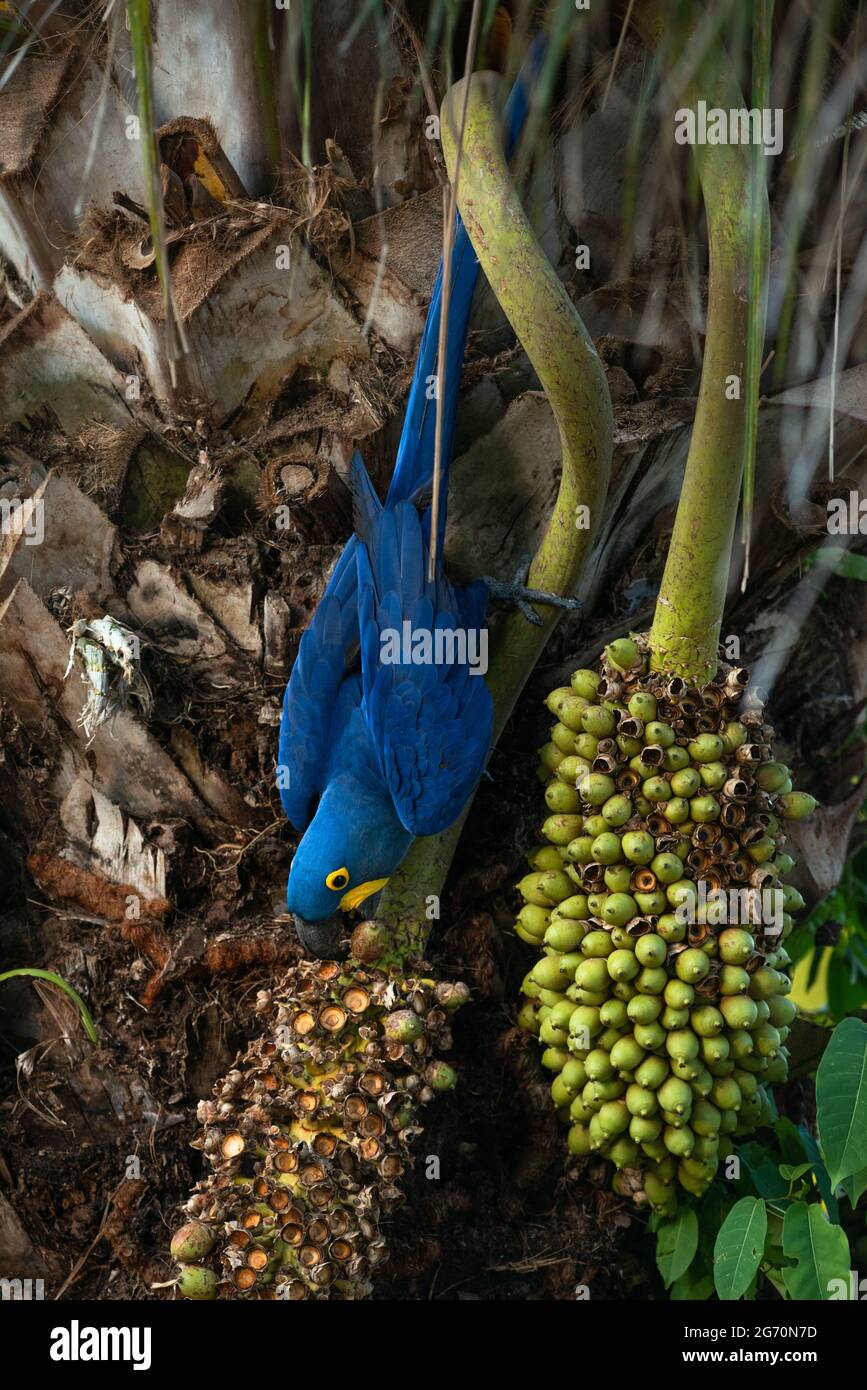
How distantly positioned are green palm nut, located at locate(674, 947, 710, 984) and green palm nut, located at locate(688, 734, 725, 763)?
12.4 inches

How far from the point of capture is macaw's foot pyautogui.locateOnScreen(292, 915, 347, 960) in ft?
6.81

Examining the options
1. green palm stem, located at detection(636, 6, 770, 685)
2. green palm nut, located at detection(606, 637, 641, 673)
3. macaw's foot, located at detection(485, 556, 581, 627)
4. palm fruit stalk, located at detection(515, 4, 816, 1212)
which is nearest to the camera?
green palm stem, located at detection(636, 6, 770, 685)

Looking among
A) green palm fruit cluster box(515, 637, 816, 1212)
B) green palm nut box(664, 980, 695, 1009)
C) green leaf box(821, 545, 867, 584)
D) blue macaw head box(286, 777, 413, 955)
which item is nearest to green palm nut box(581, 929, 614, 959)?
green palm fruit cluster box(515, 637, 816, 1212)

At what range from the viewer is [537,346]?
185cm

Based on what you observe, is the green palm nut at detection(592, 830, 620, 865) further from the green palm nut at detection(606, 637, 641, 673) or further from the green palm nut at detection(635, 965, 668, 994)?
the green palm nut at detection(606, 637, 641, 673)

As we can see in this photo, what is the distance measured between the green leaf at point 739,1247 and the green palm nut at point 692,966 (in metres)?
0.38

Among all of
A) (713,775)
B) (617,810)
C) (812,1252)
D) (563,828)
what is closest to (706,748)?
(713,775)

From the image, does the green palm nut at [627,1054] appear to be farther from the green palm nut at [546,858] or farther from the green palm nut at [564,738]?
the green palm nut at [564,738]

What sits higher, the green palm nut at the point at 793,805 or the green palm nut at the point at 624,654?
the green palm nut at the point at 624,654

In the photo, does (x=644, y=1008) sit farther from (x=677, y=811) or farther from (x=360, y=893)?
(x=360, y=893)

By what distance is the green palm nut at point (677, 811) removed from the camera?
6.33 feet

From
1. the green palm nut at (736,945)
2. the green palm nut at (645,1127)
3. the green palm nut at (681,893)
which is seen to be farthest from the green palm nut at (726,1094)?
the green palm nut at (681,893)
